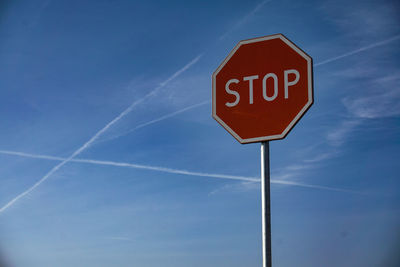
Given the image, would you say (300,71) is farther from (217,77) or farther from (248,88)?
(217,77)

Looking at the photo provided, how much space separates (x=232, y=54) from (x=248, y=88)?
40cm

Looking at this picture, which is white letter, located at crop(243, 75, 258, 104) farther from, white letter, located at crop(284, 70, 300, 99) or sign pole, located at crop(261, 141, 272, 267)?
sign pole, located at crop(261, 141, 272, 267)

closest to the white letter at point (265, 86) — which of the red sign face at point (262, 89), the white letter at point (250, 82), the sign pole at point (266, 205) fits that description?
the red sign face at point (262, 89)

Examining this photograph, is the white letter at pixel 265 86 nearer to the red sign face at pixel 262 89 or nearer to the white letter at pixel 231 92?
the red sign face at pixel 262 89

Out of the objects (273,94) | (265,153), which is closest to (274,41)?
(273,94)

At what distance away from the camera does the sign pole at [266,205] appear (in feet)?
10.8

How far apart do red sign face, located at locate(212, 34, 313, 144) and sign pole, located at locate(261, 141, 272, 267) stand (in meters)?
0.15

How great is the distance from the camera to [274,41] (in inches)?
148

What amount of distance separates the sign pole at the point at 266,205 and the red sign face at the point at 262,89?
0.48 ft

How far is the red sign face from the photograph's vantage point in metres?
3.51

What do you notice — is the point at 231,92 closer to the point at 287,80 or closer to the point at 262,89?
the point at 262,89

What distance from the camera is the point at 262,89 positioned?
3.67m

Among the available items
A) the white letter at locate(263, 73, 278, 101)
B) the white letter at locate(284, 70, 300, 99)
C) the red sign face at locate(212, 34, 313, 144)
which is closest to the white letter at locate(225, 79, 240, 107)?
the red sign face at locate(212, 34, 313, 144)

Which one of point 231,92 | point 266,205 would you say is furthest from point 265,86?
point 266,205
